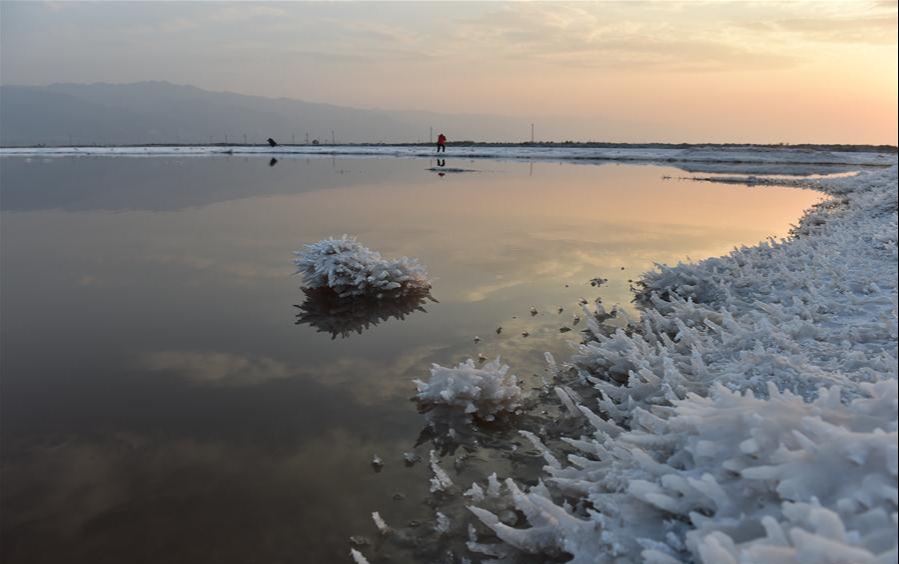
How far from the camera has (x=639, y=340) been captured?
20.2ft

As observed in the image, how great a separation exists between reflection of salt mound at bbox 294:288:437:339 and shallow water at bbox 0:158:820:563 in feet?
0.30

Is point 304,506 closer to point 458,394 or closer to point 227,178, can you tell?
point 458,394

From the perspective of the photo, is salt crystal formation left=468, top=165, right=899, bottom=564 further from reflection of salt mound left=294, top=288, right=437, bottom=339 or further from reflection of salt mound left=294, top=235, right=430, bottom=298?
reflection of salt mound left=294, top=235, right=430, bottom=298

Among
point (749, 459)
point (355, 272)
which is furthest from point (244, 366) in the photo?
point (749, 459)

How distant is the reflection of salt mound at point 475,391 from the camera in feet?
18.6

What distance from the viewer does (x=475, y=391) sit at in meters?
5.64

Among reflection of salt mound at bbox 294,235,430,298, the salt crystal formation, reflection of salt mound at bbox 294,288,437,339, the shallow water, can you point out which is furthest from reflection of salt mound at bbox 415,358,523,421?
reflection of salt mound at bbox 294,235,430,298

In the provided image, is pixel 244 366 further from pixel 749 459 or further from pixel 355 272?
pixel 749 459

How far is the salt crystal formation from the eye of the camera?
2168 millimetres

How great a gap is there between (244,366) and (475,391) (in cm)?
315

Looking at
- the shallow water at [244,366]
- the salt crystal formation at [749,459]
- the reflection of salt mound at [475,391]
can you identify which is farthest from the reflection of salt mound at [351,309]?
the salt crystal formation at [749,459]

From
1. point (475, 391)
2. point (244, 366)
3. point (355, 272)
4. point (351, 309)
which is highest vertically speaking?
point (355, 272)

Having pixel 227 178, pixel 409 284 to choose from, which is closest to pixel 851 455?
pixel 409 284

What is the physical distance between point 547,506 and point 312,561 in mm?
1659
